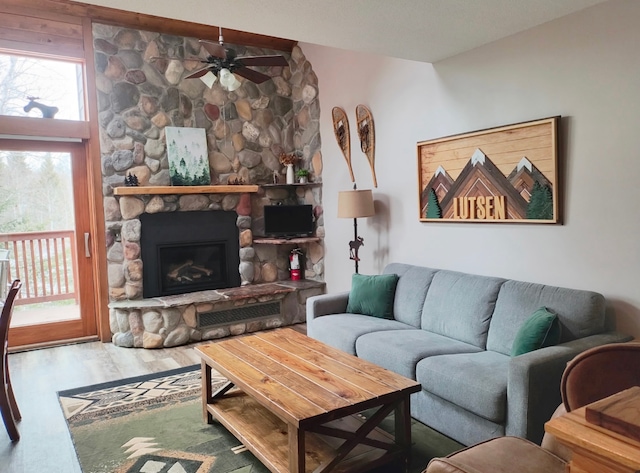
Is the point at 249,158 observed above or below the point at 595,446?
above

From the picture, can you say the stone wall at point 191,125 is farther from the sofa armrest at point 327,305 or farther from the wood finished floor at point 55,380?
the sofa armrest at point 327,305

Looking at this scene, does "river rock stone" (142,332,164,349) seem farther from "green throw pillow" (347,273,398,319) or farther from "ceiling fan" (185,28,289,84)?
"ceiling fan" (185,28,289,84)

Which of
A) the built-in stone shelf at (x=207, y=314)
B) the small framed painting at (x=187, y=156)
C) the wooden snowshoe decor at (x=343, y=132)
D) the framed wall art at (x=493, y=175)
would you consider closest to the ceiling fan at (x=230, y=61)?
the framed wall art at (x=493, y=175)

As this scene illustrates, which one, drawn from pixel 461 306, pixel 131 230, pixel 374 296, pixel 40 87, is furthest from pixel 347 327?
pixel 40 87

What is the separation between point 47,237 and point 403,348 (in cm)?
389

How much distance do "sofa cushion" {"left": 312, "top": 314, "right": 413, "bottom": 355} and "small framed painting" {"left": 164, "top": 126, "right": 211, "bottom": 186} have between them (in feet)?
7.58

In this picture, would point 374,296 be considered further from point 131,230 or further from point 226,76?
point 131,230

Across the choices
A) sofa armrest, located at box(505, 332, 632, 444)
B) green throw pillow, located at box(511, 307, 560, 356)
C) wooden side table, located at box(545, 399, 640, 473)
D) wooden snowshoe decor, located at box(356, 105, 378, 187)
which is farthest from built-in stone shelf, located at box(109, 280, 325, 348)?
wooden side table, located at box(545, 399, 640, 473)

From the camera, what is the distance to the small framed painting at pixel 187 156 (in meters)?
5.20

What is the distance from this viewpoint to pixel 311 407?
2111mm

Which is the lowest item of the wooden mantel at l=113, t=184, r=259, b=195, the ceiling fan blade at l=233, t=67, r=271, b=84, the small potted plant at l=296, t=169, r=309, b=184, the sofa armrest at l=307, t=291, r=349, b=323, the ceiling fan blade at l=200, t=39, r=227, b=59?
the sofa armrest at l=307, t=291, r=349, b=323

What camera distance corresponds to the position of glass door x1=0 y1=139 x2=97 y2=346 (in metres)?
4.72

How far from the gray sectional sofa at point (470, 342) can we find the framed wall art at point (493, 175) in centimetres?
49

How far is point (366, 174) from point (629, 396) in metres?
4.03
